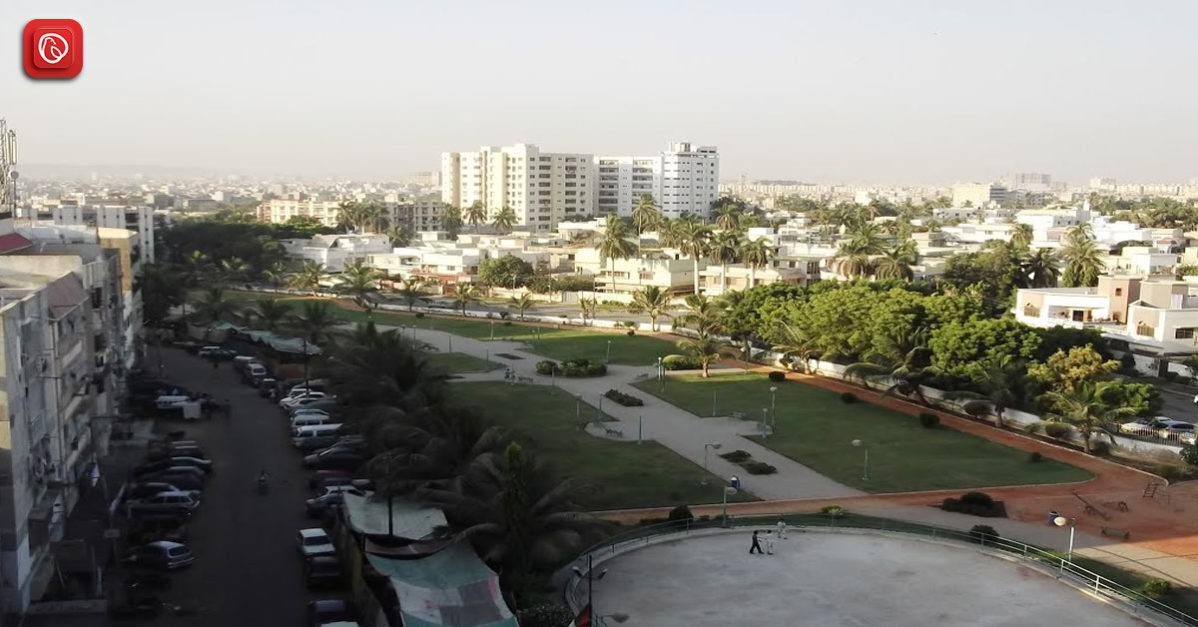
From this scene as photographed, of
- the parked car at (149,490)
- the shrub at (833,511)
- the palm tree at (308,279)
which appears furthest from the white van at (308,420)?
the palm tree at (308,279)

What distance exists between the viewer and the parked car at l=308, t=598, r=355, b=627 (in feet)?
77.9

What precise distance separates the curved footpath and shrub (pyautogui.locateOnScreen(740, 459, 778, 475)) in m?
0.37

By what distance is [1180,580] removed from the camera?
90.4 feet

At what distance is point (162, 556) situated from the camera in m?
27.5

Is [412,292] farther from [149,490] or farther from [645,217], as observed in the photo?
[149,490]

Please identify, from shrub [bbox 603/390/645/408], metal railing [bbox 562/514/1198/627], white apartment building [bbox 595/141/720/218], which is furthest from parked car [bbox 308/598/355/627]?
white apartment building [bbox 595/141/720/218]

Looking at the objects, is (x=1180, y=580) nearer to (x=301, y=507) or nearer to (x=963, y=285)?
(x=301, y=507)

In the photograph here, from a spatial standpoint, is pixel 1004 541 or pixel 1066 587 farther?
pixel 1004 541

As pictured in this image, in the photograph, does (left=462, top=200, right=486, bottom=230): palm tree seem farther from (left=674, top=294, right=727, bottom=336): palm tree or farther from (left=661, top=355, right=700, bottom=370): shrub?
(left=661, top=355, right=700, bottom=370): shrub

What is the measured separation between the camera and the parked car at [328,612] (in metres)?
23.7

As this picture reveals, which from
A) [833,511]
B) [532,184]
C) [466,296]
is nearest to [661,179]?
[532,184]

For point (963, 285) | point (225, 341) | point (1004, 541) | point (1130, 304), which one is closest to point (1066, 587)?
point (1004, 541)

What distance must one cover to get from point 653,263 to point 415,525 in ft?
229

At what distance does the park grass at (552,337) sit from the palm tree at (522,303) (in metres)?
1.61
